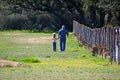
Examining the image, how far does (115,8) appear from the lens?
62344 millimetres

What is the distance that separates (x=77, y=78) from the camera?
16.2m

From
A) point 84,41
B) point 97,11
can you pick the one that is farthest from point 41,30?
point 84,41

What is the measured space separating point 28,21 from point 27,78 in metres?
59.4

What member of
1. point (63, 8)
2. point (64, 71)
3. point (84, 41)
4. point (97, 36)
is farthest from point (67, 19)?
point (64, 71)

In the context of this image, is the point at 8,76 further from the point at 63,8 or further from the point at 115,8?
the point at 63,8

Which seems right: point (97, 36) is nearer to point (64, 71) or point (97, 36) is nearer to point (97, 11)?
point (64, 71)

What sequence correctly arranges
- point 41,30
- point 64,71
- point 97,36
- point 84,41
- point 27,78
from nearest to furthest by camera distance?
point 27,78, point 64,71, point 97,36, point 84,41, point 41,30

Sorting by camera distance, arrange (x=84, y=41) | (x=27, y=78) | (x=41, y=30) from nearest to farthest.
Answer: (x=27, y=78) < (x=84, y=41) < (x=41, y=30)

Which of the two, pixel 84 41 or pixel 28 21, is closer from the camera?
pixel 84 41

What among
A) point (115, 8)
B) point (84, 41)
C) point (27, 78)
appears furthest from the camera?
point (115, 8)

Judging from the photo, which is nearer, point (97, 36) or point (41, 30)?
point (97, 36)

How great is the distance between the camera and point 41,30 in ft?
243

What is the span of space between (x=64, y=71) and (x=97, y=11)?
195ft

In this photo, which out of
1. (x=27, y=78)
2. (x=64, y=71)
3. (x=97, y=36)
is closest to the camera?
(x=27, y=78)
